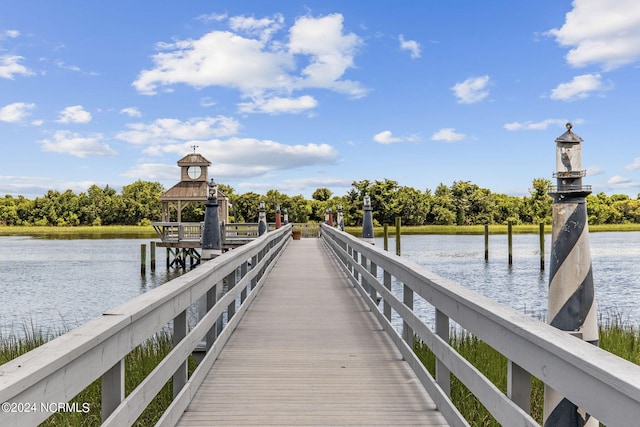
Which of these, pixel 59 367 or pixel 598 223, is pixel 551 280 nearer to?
pixel 59 367

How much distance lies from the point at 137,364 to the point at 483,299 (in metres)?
5.21

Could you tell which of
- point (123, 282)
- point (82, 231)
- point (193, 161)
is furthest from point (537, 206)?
point (123, 282)

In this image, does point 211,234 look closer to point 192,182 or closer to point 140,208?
point 192,182

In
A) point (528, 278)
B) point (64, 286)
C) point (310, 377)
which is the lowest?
point (528, 278)

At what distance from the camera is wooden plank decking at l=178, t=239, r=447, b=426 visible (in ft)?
12.5

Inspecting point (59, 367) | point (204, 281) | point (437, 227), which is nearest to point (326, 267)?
point (204, 281)

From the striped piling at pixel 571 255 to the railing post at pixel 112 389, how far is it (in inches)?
93.0

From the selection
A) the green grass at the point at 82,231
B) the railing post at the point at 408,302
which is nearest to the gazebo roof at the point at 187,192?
the green grass at the point at 82,231

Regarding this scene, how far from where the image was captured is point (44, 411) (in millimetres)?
1713

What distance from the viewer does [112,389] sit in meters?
2.41

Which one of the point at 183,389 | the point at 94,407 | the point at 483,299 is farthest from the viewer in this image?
the point at 94,407

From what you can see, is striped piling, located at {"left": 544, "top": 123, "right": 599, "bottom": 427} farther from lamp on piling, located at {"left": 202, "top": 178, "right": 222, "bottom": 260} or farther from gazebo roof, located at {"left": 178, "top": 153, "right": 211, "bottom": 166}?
gazebo roof, located at {"left": 178, "top": 153, "right": 211, "bottom": 166}

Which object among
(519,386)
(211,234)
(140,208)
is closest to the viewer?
(519,386)

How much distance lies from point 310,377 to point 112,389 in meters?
2.51
